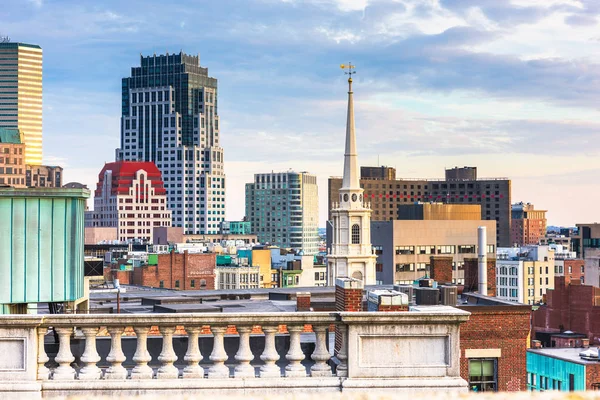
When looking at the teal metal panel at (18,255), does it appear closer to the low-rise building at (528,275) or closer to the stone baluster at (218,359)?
the stone baluster at (218,359)

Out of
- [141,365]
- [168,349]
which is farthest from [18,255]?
[168,349]

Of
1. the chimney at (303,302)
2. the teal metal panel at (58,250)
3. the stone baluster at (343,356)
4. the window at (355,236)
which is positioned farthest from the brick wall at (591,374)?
the stone baluster at (343,356)

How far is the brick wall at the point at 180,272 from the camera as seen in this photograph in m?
130

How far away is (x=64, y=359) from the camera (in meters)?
13.0

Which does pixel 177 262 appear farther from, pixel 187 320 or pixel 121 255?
pixel 187 320

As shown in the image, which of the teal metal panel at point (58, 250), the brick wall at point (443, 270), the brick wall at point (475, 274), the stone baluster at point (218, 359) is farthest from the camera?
the brick wall at point (475, 274)

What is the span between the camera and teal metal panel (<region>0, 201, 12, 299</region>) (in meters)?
14.5

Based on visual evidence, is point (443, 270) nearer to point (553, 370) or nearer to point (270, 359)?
point (553, 370)

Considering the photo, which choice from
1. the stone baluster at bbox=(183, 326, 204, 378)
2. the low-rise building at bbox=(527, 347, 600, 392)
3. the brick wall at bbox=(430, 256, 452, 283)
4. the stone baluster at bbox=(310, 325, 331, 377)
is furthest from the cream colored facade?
the stone baluster at bbox=(183, 326, 204, 378)

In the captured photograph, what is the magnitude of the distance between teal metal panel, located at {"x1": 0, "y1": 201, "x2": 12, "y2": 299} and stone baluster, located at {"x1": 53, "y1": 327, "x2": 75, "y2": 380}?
1.79 metres

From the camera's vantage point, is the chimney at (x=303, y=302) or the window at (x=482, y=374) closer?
the window at (x=482, y=374)

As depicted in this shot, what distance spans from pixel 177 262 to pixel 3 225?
12310 centimetres

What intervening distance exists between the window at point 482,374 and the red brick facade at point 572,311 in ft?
266

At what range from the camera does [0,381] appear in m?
12.7
